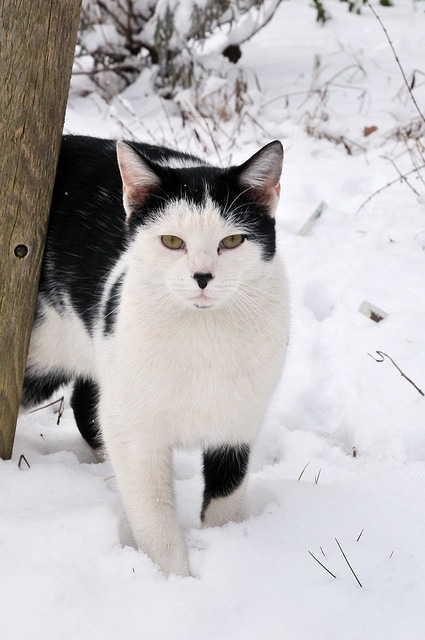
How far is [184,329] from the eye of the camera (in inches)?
79.9

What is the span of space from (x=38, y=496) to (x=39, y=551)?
0.29 metres

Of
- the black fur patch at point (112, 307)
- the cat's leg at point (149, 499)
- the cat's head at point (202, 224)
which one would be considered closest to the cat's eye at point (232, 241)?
the cat's head at point (202, 224)

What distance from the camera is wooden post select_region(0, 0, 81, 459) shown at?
2.10m

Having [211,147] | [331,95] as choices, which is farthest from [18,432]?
[331,95]

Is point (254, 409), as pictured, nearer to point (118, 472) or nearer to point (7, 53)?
Result: point (118, 472)

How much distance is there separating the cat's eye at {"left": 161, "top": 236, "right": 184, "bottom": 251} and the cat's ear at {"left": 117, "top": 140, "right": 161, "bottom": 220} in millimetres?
159

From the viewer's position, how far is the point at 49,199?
2.34 m

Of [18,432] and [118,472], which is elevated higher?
[118,472]

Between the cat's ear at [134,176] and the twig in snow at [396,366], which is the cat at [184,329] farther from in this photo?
the twig in snow at [396,366]

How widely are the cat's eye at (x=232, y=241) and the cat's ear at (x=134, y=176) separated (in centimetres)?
23

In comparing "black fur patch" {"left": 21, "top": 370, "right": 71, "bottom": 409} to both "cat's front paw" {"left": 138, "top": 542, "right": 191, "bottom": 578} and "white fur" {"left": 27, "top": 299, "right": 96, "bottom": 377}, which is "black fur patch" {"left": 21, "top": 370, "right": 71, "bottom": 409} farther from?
"cat's front paw" {"left": 138, "top": 542, "right": 191, "bottom": 578}

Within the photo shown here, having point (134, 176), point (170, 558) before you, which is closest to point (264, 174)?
point (134, 176)

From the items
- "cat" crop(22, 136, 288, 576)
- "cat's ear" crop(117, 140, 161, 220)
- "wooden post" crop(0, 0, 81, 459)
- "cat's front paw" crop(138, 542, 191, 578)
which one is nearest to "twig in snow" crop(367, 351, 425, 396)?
"cat" crop(22, 136, 288, 576)

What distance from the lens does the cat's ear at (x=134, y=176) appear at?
197cm
